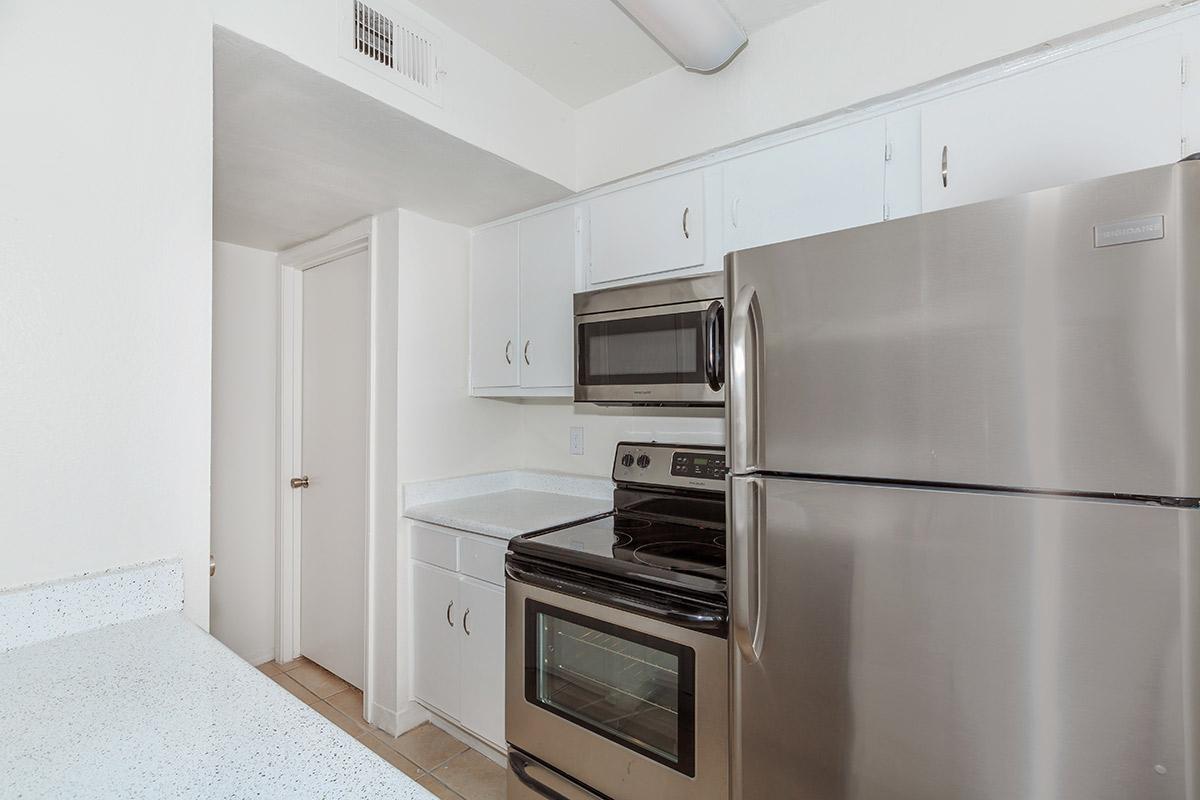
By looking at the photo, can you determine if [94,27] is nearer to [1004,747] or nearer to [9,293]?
[9,293]

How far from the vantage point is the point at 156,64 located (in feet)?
3.81

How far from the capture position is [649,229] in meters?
2.04

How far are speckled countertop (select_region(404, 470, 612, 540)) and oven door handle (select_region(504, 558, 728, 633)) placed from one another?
8.3 inches

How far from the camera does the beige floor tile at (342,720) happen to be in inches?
96.0

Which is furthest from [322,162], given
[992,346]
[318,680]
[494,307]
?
[318,680]

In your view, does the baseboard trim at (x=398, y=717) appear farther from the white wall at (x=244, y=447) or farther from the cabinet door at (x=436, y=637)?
the white wall at (x=244, y=447)

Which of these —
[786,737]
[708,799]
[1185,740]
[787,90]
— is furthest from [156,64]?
[1185,740]

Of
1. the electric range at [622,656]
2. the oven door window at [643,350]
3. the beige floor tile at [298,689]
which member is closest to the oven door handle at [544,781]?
the electric range at [622,656]

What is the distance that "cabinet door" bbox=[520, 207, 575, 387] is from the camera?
7.54ft

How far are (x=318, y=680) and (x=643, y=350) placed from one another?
7.81 ft

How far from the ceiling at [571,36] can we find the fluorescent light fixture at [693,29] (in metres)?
0.07

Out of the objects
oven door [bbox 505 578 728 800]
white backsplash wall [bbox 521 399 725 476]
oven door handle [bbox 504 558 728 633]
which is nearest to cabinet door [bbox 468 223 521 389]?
white backsplash wall [bbox 521 399 725 476]

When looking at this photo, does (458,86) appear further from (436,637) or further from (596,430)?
(436,637)

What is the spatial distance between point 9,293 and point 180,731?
31.8 inches
